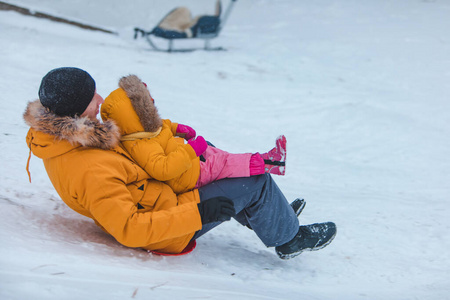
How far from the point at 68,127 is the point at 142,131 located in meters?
0.44

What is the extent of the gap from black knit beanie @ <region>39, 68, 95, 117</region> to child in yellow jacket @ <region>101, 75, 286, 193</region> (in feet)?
0.79

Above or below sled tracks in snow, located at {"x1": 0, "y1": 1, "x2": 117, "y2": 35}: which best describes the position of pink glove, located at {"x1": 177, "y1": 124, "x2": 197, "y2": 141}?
below

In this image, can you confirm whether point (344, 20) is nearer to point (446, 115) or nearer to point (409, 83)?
point (409, 83)

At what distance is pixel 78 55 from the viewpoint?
692 cm

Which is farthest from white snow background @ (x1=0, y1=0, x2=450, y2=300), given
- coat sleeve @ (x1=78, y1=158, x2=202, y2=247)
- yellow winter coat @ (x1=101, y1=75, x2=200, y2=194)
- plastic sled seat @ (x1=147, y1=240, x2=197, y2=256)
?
yellow winter coat @ (x1=101, y1=75, x2=200, y2=194)

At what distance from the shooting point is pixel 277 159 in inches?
93.2

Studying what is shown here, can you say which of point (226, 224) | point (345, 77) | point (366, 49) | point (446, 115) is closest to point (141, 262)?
point (226, 224)

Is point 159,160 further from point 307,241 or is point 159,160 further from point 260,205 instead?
point 307,241

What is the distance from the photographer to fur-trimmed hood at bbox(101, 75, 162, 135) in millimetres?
2215

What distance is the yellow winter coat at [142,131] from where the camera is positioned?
2.17 meters

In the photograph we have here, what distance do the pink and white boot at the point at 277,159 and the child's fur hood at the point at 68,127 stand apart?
33.5 inches

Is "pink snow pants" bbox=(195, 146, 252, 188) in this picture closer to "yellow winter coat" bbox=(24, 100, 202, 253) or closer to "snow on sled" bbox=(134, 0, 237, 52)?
"yellow winter coat" bbox=(24, 100, 202, 253)

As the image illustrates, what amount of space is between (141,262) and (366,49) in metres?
7.36

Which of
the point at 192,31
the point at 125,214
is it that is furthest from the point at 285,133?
the point at 125,214
